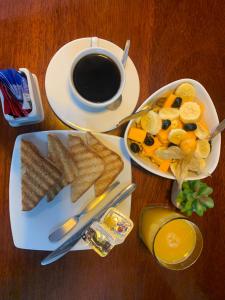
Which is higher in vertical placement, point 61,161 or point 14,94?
point 14,94

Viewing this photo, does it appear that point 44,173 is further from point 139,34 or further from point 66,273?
point 139,34

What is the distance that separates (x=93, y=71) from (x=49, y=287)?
0.60 metres

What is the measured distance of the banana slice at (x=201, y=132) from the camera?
834 millimetres

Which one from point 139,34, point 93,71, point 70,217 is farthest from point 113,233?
point 139,34

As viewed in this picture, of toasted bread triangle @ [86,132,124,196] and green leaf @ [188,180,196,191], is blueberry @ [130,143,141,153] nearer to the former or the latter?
toasted bread triangle @ [86,132,124,196]

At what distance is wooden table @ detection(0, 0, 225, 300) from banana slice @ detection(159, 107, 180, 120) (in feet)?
0.29

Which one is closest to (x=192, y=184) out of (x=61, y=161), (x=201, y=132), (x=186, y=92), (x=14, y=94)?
(x=201, y=132)

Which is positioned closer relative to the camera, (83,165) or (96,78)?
(96,78)

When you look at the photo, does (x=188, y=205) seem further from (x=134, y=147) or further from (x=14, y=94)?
(x=14, y=94)

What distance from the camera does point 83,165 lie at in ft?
2.94

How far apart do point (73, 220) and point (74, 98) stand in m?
0.33

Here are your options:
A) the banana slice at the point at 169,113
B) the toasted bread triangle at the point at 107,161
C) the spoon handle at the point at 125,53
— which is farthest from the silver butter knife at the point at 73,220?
the spoon handle at the point at 125,53

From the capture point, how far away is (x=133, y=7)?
89cm

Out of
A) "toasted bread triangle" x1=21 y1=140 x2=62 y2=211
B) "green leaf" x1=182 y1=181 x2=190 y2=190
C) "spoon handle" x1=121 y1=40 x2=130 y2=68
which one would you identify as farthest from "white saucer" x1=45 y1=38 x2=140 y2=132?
"green leaf" x1=182 y1=181 x2=190 y2=190
